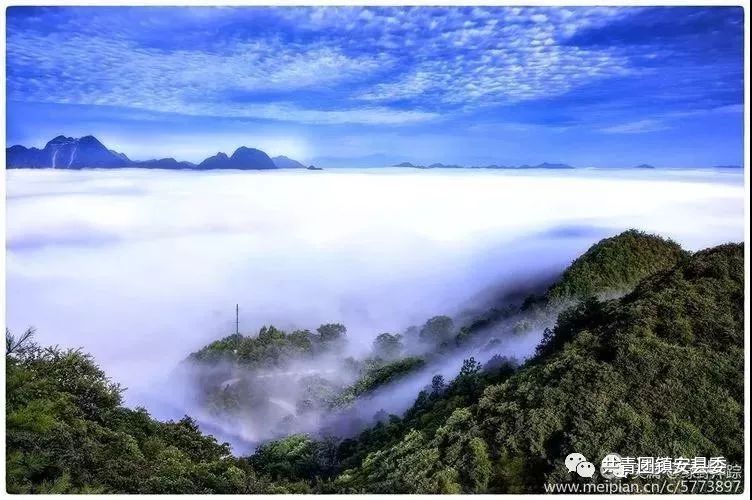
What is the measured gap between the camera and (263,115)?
16.9 ft

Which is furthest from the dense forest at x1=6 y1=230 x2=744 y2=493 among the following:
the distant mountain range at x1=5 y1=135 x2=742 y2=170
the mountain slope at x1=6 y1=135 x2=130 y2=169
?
the mountain slope at x1=6 y1=135 x2=130 y2=169

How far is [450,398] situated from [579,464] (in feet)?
3.73

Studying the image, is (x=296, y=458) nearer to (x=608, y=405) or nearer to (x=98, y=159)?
(x=608, y=405)

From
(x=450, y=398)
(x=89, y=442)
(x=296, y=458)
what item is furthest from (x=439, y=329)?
(x=89, y=442)

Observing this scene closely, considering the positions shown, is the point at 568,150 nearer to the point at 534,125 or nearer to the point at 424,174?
the point at 534,125

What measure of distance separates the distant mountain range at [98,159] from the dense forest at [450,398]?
1.47m

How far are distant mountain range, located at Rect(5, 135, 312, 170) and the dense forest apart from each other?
1467mm

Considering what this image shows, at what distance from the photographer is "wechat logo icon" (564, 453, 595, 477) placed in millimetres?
4434

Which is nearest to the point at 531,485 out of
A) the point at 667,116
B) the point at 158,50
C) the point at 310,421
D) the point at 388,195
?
the point at 310,421

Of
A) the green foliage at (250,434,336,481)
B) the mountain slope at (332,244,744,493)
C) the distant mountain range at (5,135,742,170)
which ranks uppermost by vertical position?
the distant mountain range at (5,135,742,170)

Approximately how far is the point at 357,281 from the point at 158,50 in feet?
8.45

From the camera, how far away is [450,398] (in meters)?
5.05

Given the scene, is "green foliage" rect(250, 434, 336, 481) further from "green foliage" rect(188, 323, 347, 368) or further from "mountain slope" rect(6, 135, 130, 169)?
"mountain slope" rect(6, 135, 130, 169)

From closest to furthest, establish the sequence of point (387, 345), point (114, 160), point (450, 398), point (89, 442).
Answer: point (89, 442)
point (450, 398)
point (114, 160)
point (387, 345)
